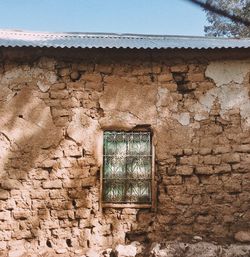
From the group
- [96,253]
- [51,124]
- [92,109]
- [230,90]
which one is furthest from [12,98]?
[230,90]

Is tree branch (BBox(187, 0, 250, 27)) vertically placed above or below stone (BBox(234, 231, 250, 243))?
above

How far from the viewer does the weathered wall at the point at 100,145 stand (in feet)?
14.1

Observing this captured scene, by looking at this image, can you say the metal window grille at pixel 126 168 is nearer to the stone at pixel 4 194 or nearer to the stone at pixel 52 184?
the stone at pixel 52 184

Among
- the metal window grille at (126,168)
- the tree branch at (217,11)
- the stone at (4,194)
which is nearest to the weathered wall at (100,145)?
the stone at (4,194)

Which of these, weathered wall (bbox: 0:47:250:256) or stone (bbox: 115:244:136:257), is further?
weathered wall (bbox: 0:47:250:256)

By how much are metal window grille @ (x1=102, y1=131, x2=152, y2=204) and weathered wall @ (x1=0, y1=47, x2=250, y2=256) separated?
128 millimetres

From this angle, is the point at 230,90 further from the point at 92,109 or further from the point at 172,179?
the point at 92,109

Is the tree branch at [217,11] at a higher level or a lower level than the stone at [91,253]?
higher

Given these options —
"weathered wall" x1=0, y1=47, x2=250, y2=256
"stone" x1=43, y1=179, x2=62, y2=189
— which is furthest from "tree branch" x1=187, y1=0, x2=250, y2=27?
"stone" x1=43, y1=179, x2=62, y2=189

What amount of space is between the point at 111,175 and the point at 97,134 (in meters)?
0.56

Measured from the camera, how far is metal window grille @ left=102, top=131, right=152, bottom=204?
4.43m

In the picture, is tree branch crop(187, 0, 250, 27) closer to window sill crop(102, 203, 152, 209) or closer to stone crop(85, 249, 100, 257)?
window sill crop(102, 203, 152, 209)

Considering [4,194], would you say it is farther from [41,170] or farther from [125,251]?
[125,251]

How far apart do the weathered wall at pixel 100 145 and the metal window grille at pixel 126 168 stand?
0.42 ft
